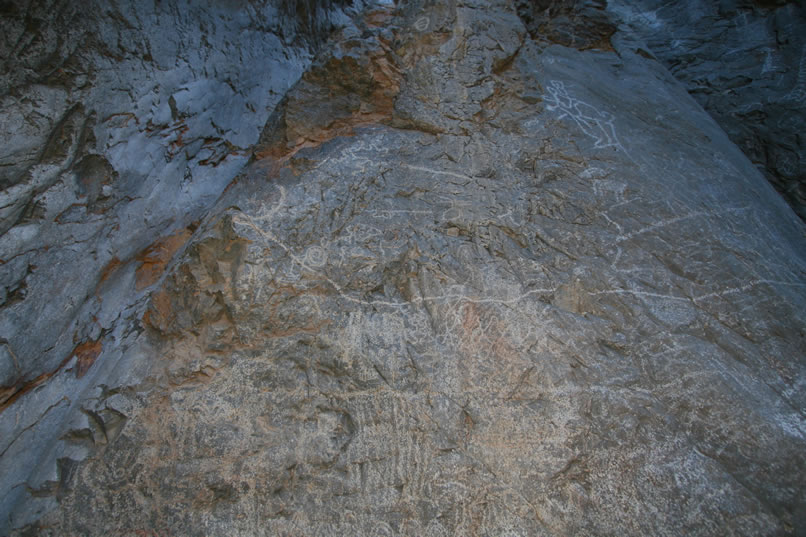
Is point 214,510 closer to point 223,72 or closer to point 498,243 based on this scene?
point 498,243

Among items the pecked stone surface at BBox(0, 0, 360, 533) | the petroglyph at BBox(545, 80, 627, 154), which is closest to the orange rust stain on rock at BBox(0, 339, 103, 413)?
the pecked stone surface at BBox(0, 0, 360, 533)

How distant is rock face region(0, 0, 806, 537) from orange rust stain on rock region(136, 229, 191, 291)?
1 cm

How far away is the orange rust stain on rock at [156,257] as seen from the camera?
9.23ft

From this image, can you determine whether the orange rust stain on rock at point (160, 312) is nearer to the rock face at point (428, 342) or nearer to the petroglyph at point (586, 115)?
the rock face at point (428, 342)

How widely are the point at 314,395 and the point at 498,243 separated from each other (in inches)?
49.1

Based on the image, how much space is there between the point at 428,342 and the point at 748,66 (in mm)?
4522

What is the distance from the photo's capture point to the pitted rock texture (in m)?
4.09

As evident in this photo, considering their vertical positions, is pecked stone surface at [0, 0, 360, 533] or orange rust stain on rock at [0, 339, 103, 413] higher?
pecked stone surface at [0, 0, 360, 533]

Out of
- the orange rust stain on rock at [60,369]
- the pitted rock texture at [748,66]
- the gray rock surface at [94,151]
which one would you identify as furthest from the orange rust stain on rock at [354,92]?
the pitted rock texture at [748,66]

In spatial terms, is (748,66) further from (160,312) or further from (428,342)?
(160,312)

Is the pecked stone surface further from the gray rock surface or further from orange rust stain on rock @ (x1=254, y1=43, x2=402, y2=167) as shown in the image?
orange rust stain on rock @ (x1=254, y1=43, x2=402, y2=167)

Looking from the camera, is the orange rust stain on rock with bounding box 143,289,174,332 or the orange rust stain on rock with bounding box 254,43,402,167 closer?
the orange rust stain on rock with bounding box 143,289,174,332

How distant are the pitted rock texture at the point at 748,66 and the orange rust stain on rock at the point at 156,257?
453cm

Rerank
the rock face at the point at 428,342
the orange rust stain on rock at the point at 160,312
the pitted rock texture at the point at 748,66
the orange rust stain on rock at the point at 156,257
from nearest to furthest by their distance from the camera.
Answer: the rock face at the point at 428,342, the orange rust stain on rock at the point at 160,312, the orange rust stain on rock at the point at 156,257, the pitted rock texture at the point at 748,66
